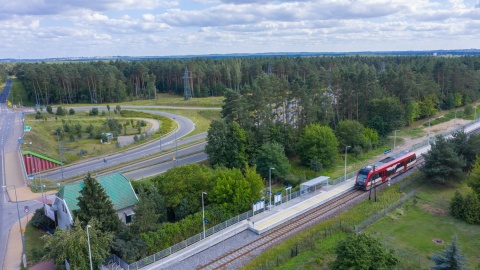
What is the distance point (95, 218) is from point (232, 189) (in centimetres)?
1321

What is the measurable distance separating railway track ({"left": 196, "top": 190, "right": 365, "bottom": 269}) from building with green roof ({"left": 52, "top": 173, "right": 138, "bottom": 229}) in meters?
10.2

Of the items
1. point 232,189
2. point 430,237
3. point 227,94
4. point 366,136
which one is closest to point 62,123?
point 227,94

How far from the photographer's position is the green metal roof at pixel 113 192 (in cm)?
3353

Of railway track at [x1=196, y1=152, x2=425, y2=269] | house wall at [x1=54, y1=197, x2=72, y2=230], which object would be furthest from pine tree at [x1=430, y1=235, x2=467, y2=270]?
house wall at [x1=54, y1=197, x2=72, y2=230]

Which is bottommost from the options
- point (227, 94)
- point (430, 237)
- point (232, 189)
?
point (430, 237)

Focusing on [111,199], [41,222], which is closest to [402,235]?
[111,199]

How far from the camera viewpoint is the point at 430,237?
3306 centimetres

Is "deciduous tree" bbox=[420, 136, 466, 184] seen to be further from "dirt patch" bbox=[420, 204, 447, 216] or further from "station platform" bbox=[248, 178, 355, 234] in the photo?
"station platform" bbox=[248, 178, 355, 234]

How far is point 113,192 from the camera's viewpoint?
35.5 m

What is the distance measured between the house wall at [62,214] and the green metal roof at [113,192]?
0.50 meters

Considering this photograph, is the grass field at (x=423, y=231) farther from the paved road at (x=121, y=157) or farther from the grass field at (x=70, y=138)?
the grass field at (x=70, y=138)

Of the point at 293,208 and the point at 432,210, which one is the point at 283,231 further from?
the point at 432,210

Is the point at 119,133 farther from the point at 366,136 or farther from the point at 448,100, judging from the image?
the point at 448,100

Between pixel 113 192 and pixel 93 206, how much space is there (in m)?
5.73
